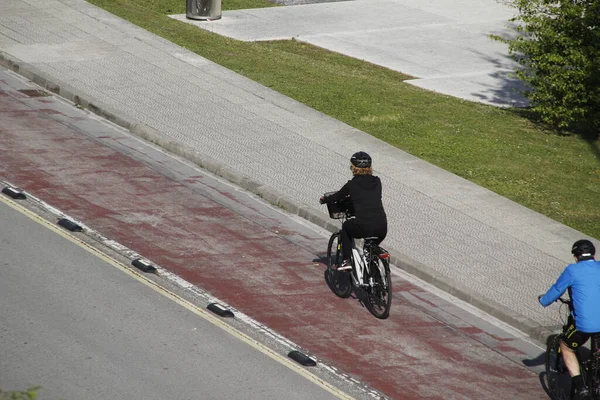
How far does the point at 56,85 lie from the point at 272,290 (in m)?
8.46

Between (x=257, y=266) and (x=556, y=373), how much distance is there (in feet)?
12.9

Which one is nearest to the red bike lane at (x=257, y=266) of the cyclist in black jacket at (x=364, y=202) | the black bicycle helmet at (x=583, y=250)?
the cyclist in black jacket at (x=364, y=202)

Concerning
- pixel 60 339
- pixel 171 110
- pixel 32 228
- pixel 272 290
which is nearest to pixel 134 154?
pixel 171 110

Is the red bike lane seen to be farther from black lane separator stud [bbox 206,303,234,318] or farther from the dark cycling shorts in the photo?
the dark cycling shorts

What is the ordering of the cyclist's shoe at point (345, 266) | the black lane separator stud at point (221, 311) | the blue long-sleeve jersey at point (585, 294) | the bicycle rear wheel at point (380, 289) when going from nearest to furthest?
the blue long-sleeve jersey at point (585, 294) → the black lane separator stud at point (221, 311) → the bicycle rear wheel at point (380, 289) → the cyclist's shoe at point (345, 266)

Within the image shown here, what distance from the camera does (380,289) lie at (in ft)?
39.2

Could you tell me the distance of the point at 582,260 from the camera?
403 inches

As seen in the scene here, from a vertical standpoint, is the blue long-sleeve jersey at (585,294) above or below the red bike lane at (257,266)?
above

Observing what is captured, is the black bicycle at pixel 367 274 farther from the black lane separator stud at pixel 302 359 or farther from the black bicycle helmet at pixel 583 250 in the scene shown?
the black bicycle helmet at pixel 583 250

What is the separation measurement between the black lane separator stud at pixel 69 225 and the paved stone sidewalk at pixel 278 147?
305 cm

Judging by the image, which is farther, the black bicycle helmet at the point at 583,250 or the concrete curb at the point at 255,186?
the concrete curb at the point at 255,186

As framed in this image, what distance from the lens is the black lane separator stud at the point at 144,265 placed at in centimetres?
1253

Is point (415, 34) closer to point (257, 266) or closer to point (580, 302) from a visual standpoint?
point (257, 266)

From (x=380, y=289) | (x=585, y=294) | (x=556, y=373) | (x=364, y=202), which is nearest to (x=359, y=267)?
(x=380, y=289)
